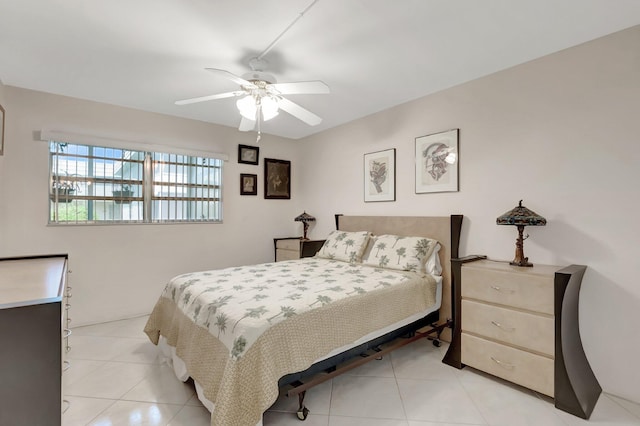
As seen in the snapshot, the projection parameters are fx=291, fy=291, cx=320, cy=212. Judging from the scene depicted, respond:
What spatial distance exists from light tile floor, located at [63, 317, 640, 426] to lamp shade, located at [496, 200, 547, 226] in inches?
46.2

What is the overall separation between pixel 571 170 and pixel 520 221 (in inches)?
21.7

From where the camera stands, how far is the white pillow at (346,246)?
324 cm

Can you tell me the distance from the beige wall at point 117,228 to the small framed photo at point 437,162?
238 cm

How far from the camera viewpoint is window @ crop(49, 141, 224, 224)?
10.3 feet

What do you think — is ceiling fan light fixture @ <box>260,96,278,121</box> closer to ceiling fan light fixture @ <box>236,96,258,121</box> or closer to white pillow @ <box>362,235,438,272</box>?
ceiling fan light fixture @ <box>236,96,258,121</box>

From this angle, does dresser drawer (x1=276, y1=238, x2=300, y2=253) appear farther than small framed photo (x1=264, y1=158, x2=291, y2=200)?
No

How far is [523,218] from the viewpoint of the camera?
6.97 feet

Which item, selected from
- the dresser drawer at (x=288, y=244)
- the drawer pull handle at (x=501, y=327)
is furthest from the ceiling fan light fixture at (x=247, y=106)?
the drawer pull handle at (x=501, y=327)

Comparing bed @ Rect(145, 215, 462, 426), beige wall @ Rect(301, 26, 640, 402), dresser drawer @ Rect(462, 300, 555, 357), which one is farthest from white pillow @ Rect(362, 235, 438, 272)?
dresser drawer @ Rect(462, 300, 555, 357)

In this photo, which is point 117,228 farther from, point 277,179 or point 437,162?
point 437,162

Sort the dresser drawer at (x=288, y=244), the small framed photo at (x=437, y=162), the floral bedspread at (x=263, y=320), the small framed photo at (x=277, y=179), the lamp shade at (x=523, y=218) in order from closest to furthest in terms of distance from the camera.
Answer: the floral bedspread at (x=263, y=320) → the lamp shade at (x=523, y=218) → the small framed photo at (x=437, y=162) → the dresser drawer at (x=288, y=244) → the small framed photo at (x=277, y=179)

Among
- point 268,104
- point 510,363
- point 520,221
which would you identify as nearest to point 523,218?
point 520,221

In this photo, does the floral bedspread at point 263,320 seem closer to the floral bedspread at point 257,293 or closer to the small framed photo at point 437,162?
the floral bedspread at point 257,293

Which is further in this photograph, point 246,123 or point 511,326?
point 246,123
